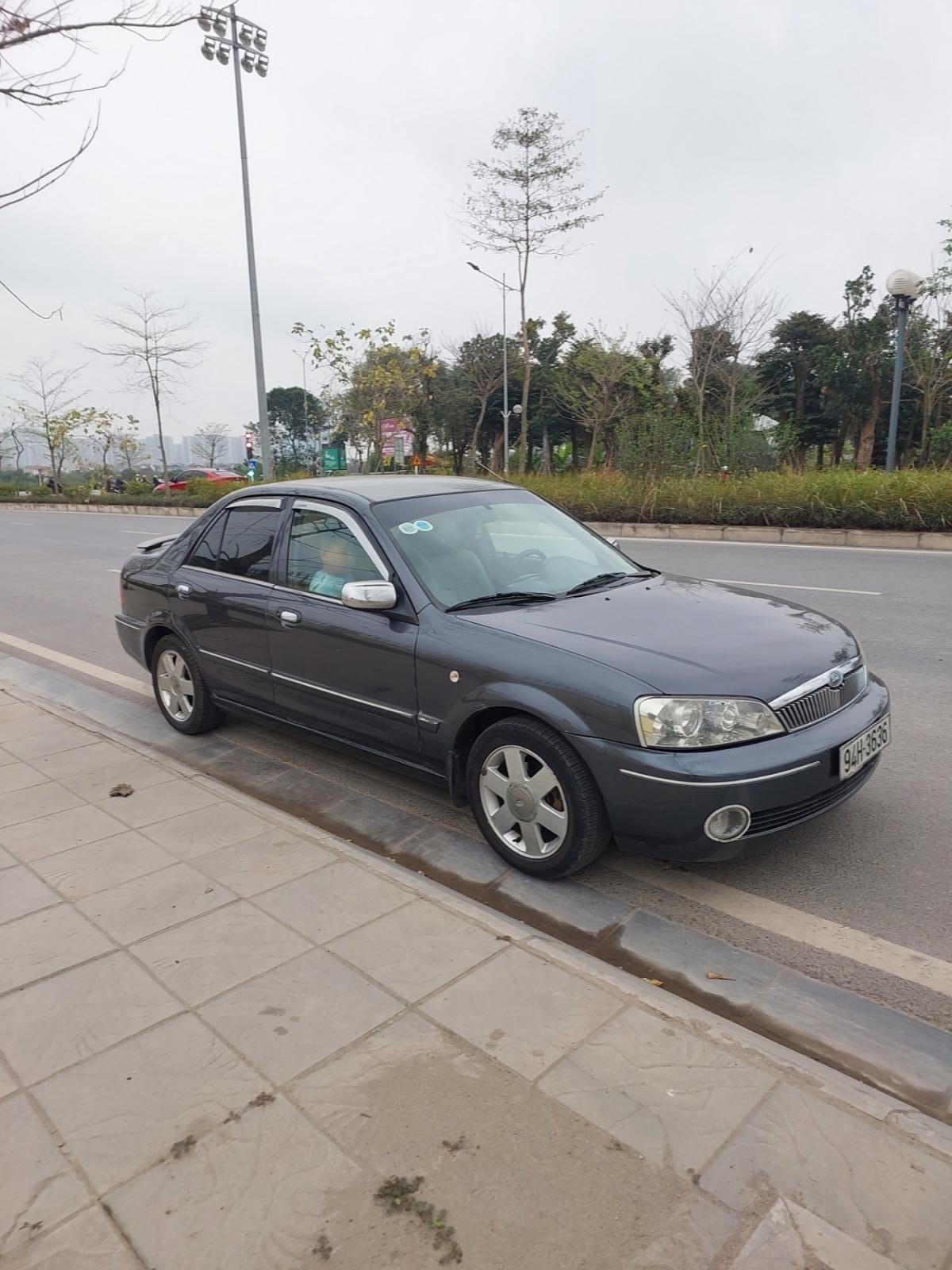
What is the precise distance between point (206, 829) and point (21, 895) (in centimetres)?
75

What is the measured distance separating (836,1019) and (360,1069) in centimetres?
139

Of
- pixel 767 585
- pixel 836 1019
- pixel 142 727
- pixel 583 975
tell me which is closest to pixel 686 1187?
pixel 583 975

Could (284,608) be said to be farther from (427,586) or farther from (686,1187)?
(686,1187)

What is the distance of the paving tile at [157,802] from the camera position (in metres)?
3.93

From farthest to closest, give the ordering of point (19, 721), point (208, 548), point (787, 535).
A: point (787, 535) < point (19, 721) < point (208, 548)

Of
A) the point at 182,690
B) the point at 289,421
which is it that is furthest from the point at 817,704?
the point at 289,421

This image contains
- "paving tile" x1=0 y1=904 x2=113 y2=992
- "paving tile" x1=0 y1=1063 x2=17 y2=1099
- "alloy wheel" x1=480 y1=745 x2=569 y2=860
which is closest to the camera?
"paving tile" x1=0 y1=1063 x2=17 y2=1099

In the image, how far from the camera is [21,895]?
10.6 feet

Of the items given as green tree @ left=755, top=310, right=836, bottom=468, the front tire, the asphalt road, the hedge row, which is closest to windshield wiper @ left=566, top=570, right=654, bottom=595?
the front tire

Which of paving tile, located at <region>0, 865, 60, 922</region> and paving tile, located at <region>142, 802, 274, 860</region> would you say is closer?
paving tile, located at <region>0, 865, 60, 922</region>

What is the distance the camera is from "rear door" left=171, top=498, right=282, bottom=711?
14.9 feet

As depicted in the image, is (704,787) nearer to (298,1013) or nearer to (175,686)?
(298,1013)

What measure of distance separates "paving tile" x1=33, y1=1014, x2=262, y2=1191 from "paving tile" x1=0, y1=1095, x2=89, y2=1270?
0.04m

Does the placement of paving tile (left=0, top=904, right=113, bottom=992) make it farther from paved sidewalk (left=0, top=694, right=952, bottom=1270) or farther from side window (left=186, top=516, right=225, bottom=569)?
side window (left=186, top=516, right=225, bottom=569)
